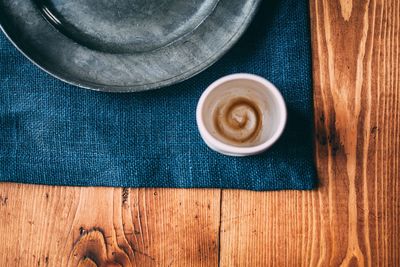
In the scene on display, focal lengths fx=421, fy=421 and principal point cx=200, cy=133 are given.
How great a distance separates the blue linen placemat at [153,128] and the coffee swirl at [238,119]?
0.03 meters

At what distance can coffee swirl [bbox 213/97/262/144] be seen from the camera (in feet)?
1.53

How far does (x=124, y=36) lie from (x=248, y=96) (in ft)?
0.51

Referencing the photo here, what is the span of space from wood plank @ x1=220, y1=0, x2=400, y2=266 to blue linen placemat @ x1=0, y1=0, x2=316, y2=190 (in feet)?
0.07

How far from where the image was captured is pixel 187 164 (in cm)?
49

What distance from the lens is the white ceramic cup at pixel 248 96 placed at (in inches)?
16.5

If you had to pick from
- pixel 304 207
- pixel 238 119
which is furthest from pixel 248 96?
pixel 304 207

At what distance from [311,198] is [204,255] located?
0.46ft

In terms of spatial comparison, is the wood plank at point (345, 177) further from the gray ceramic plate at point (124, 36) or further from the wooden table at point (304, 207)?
the gray ceramic plate at point (124, 36)

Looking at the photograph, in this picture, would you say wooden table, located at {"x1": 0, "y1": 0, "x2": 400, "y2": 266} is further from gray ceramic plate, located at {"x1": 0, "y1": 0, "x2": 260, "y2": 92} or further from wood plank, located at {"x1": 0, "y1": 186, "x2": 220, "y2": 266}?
gray ceramic plate, located at {"x1": 0, "y1": 0, "x2": 260, "y2": 92}

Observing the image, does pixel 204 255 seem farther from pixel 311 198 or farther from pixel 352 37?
pixel 352 37

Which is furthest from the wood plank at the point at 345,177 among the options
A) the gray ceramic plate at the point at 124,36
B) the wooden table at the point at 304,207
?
the gray ceramic plate at the point at 124,36

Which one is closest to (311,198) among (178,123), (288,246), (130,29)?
(288,246)

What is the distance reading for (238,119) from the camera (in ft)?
1.54

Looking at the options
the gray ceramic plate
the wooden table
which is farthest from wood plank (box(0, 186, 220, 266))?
the gray ceramic plate
